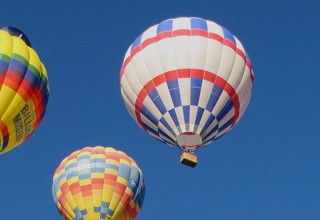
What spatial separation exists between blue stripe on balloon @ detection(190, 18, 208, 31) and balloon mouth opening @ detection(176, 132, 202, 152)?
111 inches

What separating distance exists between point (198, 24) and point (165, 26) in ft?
2.56

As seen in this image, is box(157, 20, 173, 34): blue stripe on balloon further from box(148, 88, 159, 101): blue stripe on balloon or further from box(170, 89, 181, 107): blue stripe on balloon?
box(170, 89, 181, 107): blue stripe on balloon

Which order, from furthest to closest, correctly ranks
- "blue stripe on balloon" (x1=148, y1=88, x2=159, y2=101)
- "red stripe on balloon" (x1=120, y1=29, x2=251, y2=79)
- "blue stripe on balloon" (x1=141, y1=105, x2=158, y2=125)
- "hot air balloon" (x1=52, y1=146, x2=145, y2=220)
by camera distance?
1. "hot air balloon" (x1=52, y1=146, x2=145, y2=220)
2. "red stripe on balloon" (x1=120, y1=29, x2=251, y2=79)
3. "blue stripe on balloon" (x1=141, y1=105, x2=158, y2=125)
4. "blue stripe on balloon" (x1=148, y1=88, x2=159, y2=101)

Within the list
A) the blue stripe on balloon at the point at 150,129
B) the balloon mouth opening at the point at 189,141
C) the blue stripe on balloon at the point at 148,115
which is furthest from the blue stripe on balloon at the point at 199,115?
the blue stripe on balloon at the point at 150,129

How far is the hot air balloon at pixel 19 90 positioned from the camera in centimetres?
1802

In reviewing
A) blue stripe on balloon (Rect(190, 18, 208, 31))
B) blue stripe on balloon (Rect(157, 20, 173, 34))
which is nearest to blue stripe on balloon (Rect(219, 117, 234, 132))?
blue stripe on balloon (Rect(190, 18, 208, 31))

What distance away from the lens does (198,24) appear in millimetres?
19141

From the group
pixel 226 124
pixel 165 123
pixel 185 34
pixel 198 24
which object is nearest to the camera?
pixel 165 123

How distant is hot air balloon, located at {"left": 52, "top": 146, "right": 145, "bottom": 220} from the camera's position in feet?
74.5

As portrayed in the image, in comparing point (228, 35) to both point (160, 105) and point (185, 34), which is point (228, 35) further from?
point (160, 105)

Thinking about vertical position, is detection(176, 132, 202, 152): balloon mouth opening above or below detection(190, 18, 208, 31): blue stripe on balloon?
below

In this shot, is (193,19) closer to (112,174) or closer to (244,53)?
(244,53)

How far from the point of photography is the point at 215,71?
59.4 ft

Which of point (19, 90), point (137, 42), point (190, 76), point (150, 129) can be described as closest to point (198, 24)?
point (137, 42)
